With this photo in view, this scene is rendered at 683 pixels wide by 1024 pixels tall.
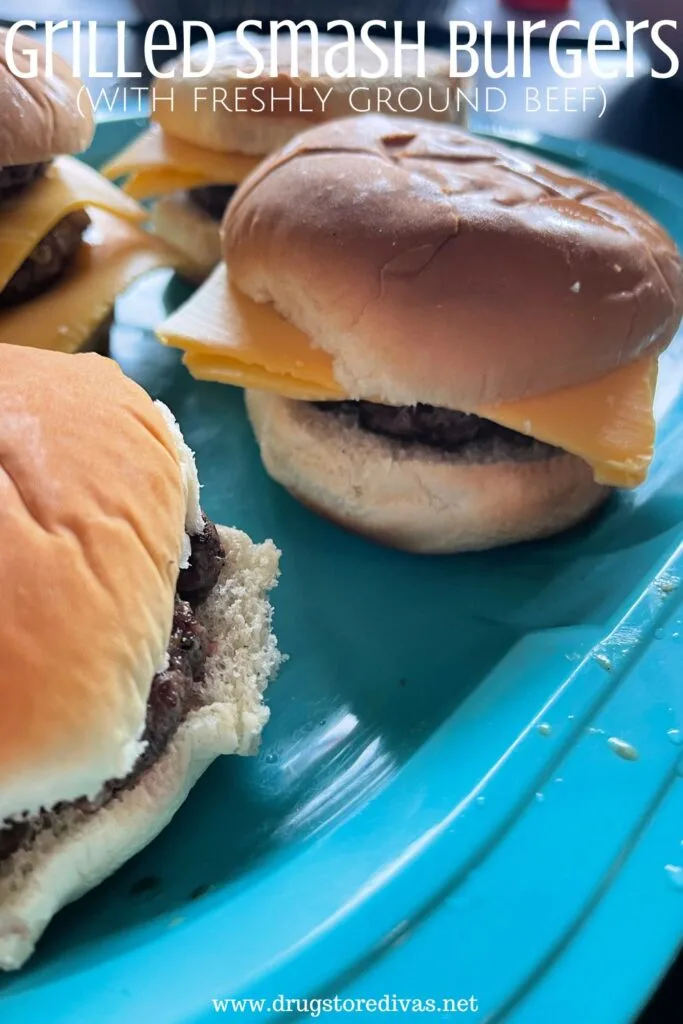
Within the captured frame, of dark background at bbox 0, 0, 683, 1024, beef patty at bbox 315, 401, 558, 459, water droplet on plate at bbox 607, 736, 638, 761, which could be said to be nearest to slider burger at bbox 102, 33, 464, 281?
dark background at bbox 0, 0, 683, 1024

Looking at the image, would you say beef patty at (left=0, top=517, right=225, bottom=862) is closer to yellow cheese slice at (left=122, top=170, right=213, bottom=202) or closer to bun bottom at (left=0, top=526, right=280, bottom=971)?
bun bottom at (left=0, top=526, right=280, bottom=971)

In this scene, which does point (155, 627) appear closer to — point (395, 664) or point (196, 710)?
point (196, 710)

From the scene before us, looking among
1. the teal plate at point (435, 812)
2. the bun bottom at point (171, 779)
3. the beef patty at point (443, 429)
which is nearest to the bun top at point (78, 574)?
the bun bottom at point (171, 779)

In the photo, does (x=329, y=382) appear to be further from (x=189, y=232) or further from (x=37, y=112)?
(x=189, y=232)

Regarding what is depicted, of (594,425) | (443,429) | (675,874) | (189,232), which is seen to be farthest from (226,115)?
(675,874)

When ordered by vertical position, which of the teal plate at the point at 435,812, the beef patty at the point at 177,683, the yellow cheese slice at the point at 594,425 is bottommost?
the teal plate at the point at 435,812

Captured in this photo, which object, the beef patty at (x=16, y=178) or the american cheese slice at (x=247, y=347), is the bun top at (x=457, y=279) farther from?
the beef patty at (x=16, y=178)
